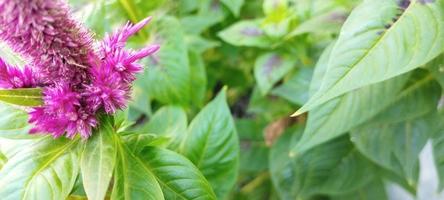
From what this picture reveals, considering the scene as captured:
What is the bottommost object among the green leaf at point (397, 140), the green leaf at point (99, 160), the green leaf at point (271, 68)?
the green leaf at point (397, 140)

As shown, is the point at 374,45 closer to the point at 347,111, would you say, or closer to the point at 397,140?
the point at 347,111

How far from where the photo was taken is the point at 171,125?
0.85m

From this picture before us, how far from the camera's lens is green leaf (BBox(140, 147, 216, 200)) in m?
0.61

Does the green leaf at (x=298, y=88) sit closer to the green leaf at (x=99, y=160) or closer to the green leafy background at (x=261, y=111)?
the green leafy background at (x=261, y=111)

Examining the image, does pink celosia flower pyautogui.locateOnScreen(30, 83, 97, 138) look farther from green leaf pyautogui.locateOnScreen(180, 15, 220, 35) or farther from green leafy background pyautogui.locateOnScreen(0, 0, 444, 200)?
green leaf pyautogui.locateOnScreen(180, 15, 220, 35)

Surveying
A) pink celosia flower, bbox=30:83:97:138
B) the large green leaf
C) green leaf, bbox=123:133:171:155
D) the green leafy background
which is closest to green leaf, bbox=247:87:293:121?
the green leafy background

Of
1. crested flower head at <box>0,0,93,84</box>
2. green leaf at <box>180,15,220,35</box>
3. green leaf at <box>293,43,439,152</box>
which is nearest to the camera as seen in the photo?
crested flower head at <box>0,0,93,84</box>

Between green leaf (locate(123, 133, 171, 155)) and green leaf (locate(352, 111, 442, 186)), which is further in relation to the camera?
green leaf (locate(352, 111, 442, 186))

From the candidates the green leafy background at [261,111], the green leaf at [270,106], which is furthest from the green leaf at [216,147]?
the green leaf at [270,106]

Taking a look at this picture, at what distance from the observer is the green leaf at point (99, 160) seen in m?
0.51

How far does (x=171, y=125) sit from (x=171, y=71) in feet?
0.48

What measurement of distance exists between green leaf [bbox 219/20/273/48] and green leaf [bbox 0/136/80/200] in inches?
19.2

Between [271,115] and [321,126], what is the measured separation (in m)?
0.42

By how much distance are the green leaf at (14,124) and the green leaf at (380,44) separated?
0.92ft
